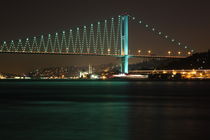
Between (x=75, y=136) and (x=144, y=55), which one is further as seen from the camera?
(x=144, y=55)

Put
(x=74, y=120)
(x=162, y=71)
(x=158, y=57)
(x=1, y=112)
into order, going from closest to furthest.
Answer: (x=74, y=120) → (x=1, y=112) → (x=158, y=57) → (x=162, y=71)

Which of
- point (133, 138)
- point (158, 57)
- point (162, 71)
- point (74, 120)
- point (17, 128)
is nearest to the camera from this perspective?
point (133, 138)

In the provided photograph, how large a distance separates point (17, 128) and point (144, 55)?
60.7 meters

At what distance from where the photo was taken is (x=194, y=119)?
1656 centimetres

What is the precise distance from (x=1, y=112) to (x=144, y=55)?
184 ft

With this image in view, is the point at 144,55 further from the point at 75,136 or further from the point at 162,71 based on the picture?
the point at 75,136

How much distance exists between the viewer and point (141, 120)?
1653 centimetres

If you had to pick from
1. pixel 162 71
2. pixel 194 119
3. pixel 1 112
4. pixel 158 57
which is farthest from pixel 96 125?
pixel 162 71

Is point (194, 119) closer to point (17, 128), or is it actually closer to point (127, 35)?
point (17, 128)

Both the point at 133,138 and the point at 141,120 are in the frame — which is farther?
the point at 141,120

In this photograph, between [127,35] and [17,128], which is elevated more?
[127,35]

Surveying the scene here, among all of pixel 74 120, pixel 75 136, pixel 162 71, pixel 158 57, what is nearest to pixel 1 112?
pixel 74 120

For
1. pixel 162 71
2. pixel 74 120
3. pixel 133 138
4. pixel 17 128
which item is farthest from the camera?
pixel 162 71

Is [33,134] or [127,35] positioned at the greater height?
[127,35]
